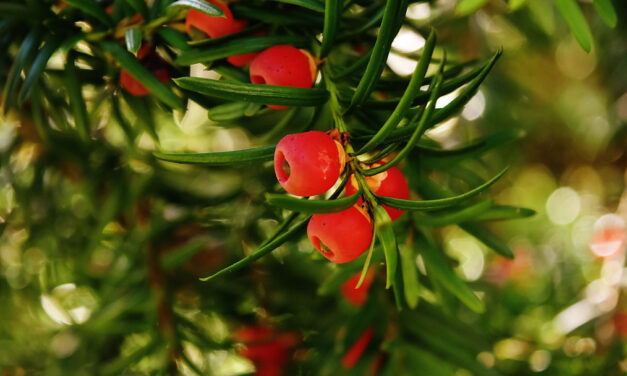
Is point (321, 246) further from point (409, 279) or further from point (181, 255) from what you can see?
point (181, 255)

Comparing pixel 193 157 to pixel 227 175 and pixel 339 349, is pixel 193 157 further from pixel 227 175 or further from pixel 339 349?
pixel 227 175

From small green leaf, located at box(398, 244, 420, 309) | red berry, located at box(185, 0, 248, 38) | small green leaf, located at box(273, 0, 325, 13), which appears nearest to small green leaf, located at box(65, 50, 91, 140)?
red berry, located at box(185, 0, 248, 38)

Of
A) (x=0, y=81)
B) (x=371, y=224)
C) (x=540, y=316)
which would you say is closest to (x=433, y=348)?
(x=371, y=224)

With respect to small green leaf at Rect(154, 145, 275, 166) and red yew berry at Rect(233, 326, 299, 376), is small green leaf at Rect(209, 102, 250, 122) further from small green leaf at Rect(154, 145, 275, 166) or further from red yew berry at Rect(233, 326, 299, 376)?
red yew berry at Rect(233, 326, 299, 376)

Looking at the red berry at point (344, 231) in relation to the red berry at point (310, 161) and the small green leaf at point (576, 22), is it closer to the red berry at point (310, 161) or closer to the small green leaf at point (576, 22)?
the red berry at point (310, 161)

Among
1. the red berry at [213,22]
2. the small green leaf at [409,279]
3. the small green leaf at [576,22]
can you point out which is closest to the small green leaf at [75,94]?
the red berry at [213,22]

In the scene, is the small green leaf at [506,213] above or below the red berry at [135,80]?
above
